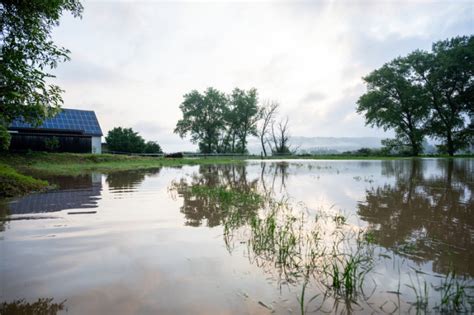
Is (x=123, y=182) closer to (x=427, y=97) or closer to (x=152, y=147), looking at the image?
(x=152, y=147)

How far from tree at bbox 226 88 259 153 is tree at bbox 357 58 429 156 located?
25.3 meters

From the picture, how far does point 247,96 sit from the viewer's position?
69.3 metres

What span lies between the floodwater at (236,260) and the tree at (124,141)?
4136 centimetres

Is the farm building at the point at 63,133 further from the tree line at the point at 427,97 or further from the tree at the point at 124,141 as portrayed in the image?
the tree line at the point at 427,97

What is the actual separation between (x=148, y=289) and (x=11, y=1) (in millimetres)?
11891

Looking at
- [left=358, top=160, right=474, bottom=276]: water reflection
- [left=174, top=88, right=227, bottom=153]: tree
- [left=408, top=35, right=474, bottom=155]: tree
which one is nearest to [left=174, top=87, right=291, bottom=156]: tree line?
[left=174, top=88, right=227, bottom=153]: tree

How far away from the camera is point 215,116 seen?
6838 centimetres

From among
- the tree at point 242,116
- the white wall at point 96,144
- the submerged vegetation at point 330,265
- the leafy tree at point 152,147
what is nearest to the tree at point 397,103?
the tree at point 242,116

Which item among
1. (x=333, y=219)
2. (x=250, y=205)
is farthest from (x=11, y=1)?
(x=333, y=219)

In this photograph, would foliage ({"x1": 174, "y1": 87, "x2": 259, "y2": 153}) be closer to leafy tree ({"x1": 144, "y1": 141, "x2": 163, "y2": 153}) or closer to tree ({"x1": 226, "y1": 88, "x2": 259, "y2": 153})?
tree ({"x1": 226, "y1": 88, "x2": 259, "y2": 153})

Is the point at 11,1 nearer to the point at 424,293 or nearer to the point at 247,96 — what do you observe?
the point at 424,293

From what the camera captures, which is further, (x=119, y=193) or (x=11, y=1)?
(x=119, y=193)

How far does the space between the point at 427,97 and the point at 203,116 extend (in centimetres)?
4468

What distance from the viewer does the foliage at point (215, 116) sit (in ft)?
222
